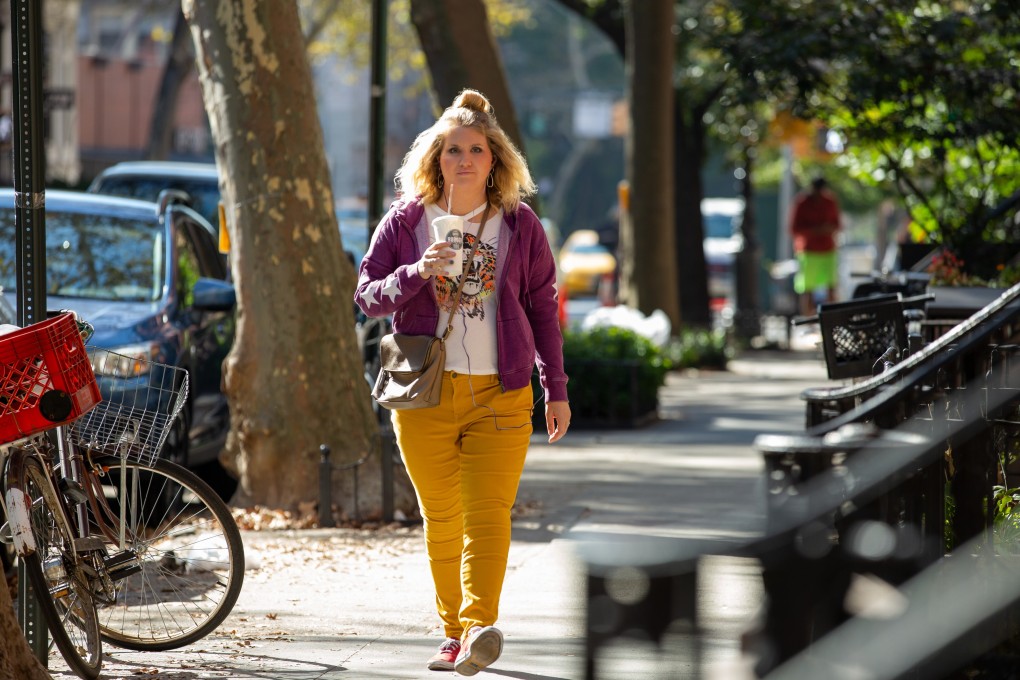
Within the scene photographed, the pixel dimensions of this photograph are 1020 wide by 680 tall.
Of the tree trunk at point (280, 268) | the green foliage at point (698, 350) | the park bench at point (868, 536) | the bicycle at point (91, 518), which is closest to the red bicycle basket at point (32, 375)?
the bicycle at point (91, 518)

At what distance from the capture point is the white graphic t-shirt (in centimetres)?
493

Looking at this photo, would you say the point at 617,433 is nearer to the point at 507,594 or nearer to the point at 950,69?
the point at 950,69

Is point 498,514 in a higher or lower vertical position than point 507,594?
higher

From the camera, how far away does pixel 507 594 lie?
6297 mm

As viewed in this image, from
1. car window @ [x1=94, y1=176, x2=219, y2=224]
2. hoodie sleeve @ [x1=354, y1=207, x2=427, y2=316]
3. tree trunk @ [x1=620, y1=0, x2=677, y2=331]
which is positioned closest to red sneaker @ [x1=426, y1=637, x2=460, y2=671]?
hoodie sleeve @ [x1=354, y1=207, x2=427, y2=316]

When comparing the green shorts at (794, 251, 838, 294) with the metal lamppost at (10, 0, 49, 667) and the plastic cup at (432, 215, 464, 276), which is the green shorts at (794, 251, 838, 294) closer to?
the plastic cup at (432, 215, 464, 276)

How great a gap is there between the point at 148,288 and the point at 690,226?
1224 centimetres

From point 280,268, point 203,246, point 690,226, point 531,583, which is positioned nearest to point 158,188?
point 203,246

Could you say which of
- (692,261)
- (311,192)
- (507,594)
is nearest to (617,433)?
(311,192)

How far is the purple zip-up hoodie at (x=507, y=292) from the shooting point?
194 inches

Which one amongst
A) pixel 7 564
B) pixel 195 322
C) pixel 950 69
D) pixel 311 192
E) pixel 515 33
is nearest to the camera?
pixel 7 564

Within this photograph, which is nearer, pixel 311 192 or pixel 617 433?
pixel 311 192

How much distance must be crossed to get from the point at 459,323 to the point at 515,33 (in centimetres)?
6210

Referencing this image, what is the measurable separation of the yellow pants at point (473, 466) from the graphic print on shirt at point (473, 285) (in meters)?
0.22
